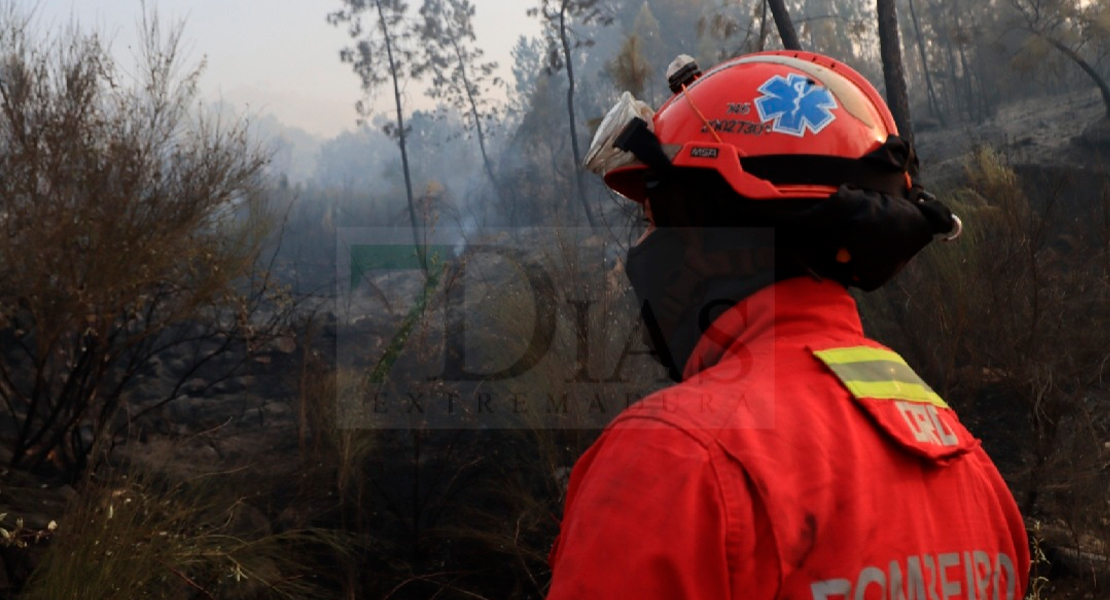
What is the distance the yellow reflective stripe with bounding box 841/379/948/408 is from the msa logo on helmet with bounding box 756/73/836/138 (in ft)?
1.40

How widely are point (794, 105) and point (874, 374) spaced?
0.48 m

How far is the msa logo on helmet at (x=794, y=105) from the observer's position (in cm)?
146

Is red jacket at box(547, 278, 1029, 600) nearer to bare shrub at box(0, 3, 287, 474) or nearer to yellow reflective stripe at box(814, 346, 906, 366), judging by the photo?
yellow reflective stripe at box(814, 346, 906, 366)

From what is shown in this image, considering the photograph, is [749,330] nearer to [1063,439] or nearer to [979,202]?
[1063,439]

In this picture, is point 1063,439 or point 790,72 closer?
point 790,72

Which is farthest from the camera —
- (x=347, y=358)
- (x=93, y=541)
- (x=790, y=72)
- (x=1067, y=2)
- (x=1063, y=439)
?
(x=1067, y=2)

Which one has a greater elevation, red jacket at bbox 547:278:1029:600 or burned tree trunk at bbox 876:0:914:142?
burned tree trunk at bbox 876:0:914:142

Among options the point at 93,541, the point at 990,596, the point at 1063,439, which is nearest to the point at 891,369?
the point at 990,596

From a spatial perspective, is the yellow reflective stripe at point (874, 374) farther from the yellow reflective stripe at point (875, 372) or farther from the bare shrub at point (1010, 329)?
the bare shrub at point (1010, 329)

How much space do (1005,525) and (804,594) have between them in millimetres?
474

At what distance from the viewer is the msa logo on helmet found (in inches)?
57.3

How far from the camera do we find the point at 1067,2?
68.0ft

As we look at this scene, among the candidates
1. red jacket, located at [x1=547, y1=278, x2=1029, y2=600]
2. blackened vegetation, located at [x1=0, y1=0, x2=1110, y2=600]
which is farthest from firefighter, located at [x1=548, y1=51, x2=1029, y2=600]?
blackened vegetation, located at [x1=0, y1=0, x2=1110, y2=600]

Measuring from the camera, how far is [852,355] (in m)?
1.25
